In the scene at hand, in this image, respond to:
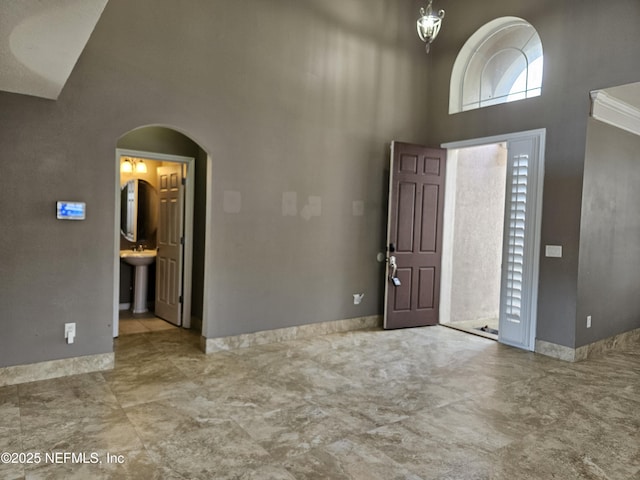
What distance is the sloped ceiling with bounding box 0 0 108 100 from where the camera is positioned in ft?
6.27

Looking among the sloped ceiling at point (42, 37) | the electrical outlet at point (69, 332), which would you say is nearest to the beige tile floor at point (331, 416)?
the electrical outlet at point (69, 332)

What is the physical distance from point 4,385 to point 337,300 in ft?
11.0

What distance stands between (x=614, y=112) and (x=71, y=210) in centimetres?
548

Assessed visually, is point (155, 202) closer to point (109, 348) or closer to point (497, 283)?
point (109, 348)

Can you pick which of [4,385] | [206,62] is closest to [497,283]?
[206,62]

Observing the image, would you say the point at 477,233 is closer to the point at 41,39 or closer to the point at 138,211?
the point at 138,211

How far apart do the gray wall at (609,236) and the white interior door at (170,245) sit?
461 centimetres

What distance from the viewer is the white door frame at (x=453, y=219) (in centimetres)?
474

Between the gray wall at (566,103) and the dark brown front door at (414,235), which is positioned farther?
the dark brown front door at (414,235)

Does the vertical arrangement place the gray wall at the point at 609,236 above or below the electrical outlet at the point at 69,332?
above

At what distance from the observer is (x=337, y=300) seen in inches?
210

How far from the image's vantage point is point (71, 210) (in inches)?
141

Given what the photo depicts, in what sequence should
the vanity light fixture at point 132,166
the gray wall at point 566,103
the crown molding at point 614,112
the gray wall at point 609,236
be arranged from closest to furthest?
the gray wall at point 566,103 → the crown molding at point 614,112 → the gray wall at point 609,236 → the vanity light fixture at point 132,166

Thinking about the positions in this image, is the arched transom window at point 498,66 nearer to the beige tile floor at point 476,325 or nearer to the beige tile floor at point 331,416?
the beige tile floor at point 476,325
